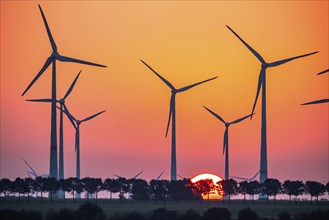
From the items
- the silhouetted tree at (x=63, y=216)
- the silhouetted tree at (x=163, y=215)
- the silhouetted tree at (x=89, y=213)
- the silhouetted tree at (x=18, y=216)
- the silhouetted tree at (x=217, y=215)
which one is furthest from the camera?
the silhouetted tree at (x=89, y=213)

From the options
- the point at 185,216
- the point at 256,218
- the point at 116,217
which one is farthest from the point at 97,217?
the point at 256,218

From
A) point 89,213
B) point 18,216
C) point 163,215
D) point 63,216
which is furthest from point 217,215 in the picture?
point 18,216

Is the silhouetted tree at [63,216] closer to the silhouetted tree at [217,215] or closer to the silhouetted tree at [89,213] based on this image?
the silhouetted tree at [89,213]

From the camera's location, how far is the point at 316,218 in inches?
6836

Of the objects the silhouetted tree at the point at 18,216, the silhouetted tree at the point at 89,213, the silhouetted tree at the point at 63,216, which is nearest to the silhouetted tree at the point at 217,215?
the silhouetted tree at the point at 89,213

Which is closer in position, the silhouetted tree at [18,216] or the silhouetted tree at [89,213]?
the silhouetted tree at [18,216]

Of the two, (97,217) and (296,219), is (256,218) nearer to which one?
(296,219)

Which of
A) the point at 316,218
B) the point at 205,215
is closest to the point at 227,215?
the point at 205,215

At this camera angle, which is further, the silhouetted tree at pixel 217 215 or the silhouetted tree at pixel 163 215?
the silhouetted tree at pixel 163 215

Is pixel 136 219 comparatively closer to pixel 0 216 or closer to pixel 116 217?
pixel 116 217

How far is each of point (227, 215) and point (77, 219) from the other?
24.4 meters

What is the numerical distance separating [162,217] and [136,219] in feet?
15.6

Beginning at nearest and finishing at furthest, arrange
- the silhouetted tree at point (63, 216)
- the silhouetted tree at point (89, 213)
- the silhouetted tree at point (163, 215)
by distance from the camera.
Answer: the silhouetted tree at point (63, 216)
the silhouetted tree at point (163, 215)
the silhouetted tree at point (89, 213)

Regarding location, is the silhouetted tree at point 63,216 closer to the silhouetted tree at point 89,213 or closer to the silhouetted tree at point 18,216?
the silhouetted tree at point 89,213
